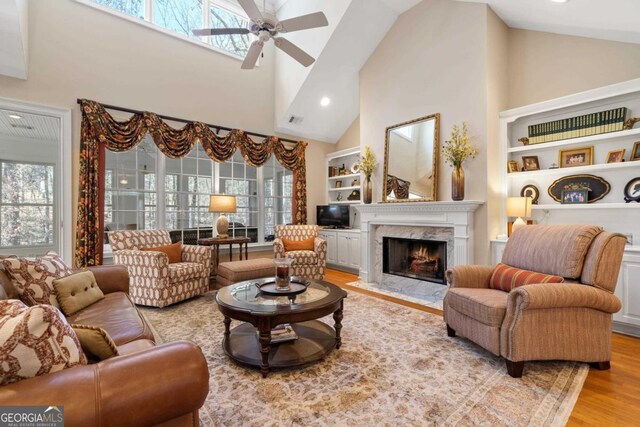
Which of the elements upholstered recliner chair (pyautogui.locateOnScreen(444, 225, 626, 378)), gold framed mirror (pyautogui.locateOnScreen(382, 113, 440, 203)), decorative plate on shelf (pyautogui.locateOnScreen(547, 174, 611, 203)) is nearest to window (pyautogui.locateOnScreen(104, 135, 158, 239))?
gold framed mirror (pyautogui.locateOnScreen(382, 113, 440, 203))

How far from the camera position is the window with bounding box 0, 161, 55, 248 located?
5.22 metres

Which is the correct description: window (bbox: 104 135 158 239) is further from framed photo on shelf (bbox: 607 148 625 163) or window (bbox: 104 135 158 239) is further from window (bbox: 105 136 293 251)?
framed photo on shelf (bbox: 607 148 625 163)

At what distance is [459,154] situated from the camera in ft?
12.5

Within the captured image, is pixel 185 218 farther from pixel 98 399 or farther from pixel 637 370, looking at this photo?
pixel 637 370

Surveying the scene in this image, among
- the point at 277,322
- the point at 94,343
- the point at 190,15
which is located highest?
the point at 190,15

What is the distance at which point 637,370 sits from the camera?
7.38ft

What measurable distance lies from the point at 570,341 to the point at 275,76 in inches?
231

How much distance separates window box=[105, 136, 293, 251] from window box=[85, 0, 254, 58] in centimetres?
184

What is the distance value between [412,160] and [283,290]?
3000 millimetres

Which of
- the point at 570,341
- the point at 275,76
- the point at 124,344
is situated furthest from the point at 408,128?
the point at 124,344

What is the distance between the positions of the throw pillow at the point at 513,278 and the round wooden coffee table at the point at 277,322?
1.44m

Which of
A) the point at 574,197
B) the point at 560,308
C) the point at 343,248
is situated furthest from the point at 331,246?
the point at 560,308

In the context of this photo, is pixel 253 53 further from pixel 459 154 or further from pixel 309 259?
pixel 309 259

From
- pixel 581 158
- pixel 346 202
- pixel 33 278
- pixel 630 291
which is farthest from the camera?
pixel 346 202
